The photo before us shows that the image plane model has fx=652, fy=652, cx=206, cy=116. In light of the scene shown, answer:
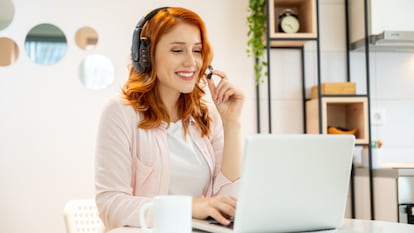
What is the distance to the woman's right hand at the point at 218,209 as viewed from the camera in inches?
57.2

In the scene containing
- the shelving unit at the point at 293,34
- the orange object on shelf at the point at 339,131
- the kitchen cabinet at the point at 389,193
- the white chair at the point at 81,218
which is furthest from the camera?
the orange object on shelf at the point at 339,131

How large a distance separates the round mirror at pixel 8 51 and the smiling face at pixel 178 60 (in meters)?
1.90

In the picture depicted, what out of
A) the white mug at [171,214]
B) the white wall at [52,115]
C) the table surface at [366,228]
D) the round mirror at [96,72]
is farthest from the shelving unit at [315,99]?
the white mug at [171,214]

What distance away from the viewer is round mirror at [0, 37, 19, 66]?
3.70 metres

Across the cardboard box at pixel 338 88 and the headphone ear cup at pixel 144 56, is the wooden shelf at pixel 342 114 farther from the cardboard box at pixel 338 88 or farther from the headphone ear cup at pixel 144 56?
the headphone ear cup at pixel 144 56

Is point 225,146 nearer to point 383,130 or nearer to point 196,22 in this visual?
point 196,22

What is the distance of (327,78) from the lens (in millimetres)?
3918

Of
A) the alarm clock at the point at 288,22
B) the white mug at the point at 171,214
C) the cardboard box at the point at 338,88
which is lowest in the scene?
the white mug at the point at 171,214

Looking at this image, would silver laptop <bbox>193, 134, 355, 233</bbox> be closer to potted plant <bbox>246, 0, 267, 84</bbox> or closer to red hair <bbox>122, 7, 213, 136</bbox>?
red hair <bbox>122, 7, 213, 136</bbox>

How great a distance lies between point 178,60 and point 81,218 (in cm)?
67

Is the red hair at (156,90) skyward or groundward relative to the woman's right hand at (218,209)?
skyward

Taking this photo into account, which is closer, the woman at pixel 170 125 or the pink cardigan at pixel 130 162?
the pink cardigan at pixel 130 162

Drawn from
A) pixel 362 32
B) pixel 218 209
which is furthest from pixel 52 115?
pixel 218 209

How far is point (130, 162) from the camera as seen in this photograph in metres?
1.86
